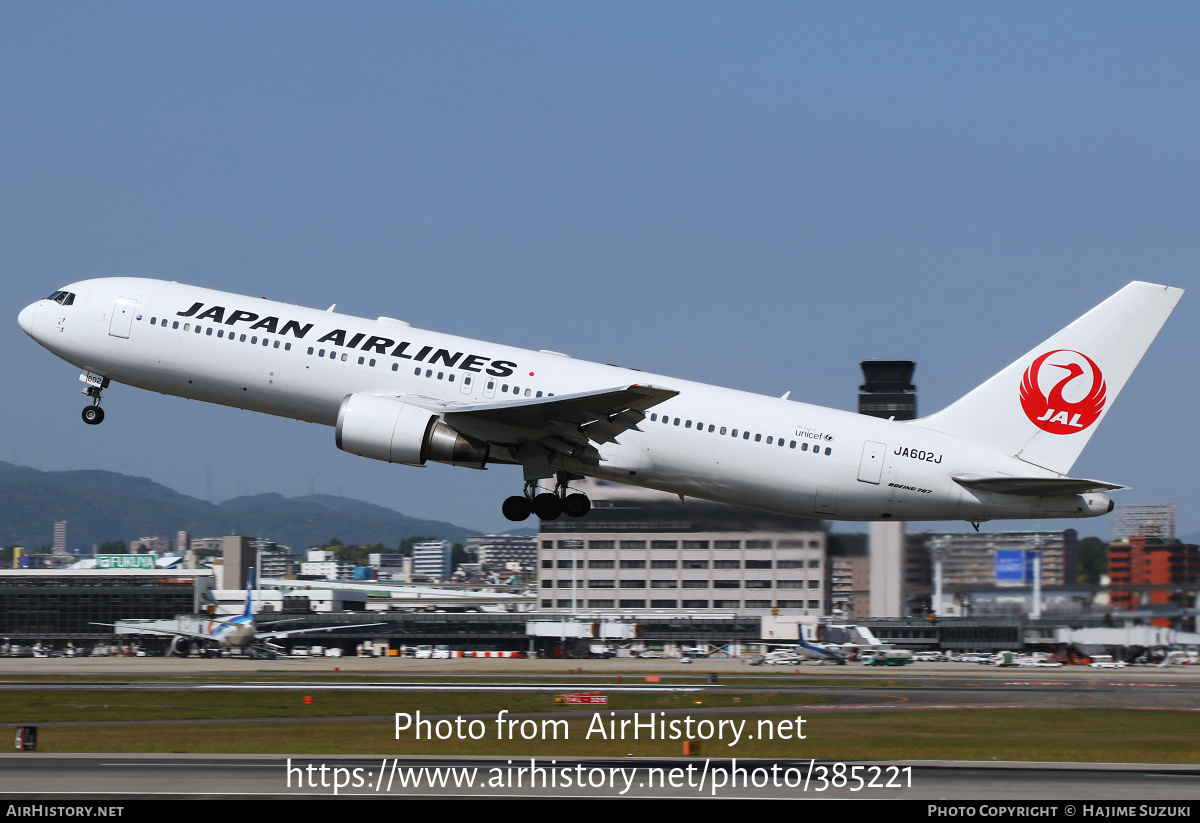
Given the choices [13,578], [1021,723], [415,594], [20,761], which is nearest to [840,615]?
[1021,723]

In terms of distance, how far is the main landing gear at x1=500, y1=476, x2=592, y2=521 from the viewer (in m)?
35.7

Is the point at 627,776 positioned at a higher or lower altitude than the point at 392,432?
lower

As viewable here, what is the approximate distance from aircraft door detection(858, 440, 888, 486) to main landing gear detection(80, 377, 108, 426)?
21.7 metres

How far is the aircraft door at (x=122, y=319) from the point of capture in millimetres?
35625

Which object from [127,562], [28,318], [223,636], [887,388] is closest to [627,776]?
[28,318]

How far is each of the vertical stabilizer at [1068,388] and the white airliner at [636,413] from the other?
0.04m

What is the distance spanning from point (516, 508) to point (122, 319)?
1217 cm

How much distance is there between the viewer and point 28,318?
3738 centimetres

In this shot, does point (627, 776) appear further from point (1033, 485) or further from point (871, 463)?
point (1033, 485)

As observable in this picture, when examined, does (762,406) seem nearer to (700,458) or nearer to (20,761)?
(700,458)

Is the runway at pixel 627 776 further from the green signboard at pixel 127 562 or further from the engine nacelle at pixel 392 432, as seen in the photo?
the green signboard at pixel 127 562

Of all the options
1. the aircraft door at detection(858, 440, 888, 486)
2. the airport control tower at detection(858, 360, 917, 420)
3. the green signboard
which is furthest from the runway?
the green signboard

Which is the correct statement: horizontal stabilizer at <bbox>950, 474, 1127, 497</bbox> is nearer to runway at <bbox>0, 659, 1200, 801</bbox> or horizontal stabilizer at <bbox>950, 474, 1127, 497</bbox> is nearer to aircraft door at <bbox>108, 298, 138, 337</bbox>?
runway at <bbox>0, 659, 1200, 801</bbox>

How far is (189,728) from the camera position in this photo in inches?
1396
